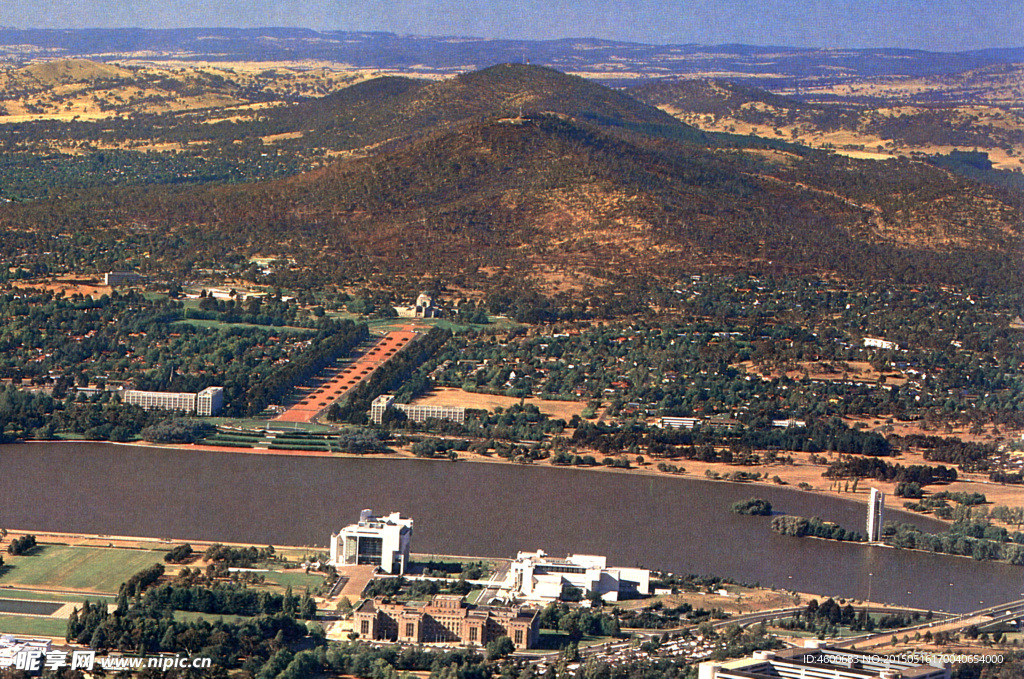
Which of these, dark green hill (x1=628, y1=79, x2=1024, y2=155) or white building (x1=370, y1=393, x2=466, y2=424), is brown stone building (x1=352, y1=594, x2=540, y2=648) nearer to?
white building (x1=370, y1=393, x2=466, y2=424)

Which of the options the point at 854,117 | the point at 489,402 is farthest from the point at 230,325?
the point at 854,117

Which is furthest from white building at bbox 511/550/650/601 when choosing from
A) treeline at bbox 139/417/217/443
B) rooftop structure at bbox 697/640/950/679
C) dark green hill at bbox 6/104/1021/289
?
dark green hill at bbox 6/104/1021/289

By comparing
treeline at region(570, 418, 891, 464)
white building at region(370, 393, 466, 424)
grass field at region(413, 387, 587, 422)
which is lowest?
grass field at region(413, 387, 587, 422)

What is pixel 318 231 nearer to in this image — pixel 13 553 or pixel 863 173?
pixel 863 173

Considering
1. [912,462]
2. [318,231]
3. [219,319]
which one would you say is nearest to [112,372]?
[219,319]

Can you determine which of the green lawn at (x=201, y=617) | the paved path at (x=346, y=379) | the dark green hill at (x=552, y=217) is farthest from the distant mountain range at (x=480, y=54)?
the green lawn at (x=201, y=617)

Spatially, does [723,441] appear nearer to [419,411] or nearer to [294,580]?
[419,411]

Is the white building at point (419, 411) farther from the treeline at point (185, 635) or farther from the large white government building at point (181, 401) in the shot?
the treeline at point (185, 635)
